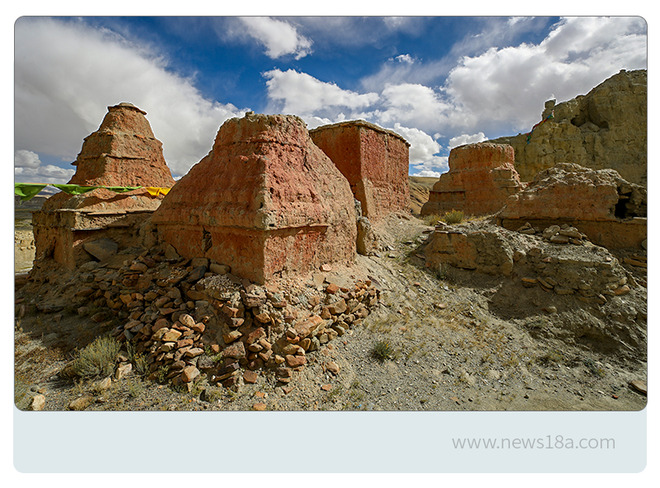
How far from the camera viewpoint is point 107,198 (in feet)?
20.3

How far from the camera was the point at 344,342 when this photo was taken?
429cm

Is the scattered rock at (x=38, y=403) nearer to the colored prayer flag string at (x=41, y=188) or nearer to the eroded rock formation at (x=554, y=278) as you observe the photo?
the colored prayer flag string at (x=41, y=188)

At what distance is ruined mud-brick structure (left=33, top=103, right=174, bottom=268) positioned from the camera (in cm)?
544

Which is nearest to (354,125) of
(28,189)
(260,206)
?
(260,206)

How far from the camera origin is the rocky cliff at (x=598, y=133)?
689 inches

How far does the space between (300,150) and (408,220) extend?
5861 millimetres

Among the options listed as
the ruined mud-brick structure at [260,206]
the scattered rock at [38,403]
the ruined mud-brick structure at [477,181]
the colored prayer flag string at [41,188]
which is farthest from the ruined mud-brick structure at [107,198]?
the ruined mud-brick structure at [477,181]

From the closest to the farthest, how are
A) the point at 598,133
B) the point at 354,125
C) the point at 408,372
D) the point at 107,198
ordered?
1. the point at 408,372
2. the point at 107,198
3. the point at 354,125
4. the point at 598,133

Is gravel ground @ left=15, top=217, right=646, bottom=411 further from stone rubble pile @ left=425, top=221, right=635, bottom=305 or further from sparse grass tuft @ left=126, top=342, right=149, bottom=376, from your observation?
stone rubble pile @ left=425, top=221, right=635, bottom=305

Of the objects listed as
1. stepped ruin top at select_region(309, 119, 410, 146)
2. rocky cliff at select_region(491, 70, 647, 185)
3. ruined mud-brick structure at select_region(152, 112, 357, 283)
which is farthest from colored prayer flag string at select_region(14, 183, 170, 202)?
rocky cliff at select_region(491, 70, 647, 185)

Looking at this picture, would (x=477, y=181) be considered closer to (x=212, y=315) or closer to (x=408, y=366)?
(x=408, y=366)

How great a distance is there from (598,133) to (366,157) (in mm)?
18896

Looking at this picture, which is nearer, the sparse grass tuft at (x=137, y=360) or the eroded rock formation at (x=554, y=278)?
the sparse grass tuft at (x=137, y=360)

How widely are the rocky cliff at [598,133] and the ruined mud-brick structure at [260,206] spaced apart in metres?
19.6
